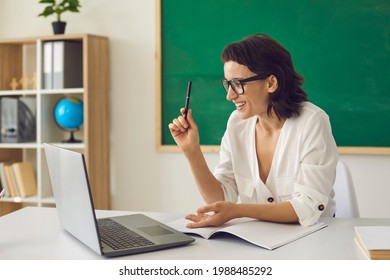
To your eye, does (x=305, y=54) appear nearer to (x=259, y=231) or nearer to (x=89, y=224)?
(x=259, y=231)

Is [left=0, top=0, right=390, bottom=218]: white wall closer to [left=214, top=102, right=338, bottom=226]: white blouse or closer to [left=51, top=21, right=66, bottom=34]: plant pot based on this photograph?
[left=51, top=21, right=66, bottom=34]: plant pot

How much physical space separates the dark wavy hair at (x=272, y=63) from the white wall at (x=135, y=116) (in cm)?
152

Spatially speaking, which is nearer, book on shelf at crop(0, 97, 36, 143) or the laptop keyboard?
the laptop keyboard

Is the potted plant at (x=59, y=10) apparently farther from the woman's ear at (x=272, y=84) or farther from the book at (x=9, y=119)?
the woman's ear at (x=272, y=84)

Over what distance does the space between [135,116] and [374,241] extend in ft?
8.15

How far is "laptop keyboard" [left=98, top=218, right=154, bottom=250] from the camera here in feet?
4.62

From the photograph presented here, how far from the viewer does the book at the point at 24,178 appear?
368cm

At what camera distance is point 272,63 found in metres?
1.97

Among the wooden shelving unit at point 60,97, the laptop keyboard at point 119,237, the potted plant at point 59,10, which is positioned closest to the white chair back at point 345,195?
the laptop keyboard at point 119,237

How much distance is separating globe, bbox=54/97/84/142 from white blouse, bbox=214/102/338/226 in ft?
5.45

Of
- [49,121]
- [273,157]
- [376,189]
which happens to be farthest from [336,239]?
[49,121]

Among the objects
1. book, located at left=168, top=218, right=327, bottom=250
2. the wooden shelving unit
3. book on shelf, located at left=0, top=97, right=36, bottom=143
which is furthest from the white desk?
book on shelf, located at left=0, top=97, right=36, bottom=143

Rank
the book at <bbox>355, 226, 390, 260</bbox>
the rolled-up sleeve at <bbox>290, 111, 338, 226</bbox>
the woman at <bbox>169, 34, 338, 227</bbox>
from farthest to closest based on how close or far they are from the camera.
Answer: the woman at <bbox>169, 34, 338, 227</bbox>
the rolled-up sleeve at <bbox>290, 111, 338, 226</bbox>
the book at <bbox>355, 226, 390, 260</bbox>
